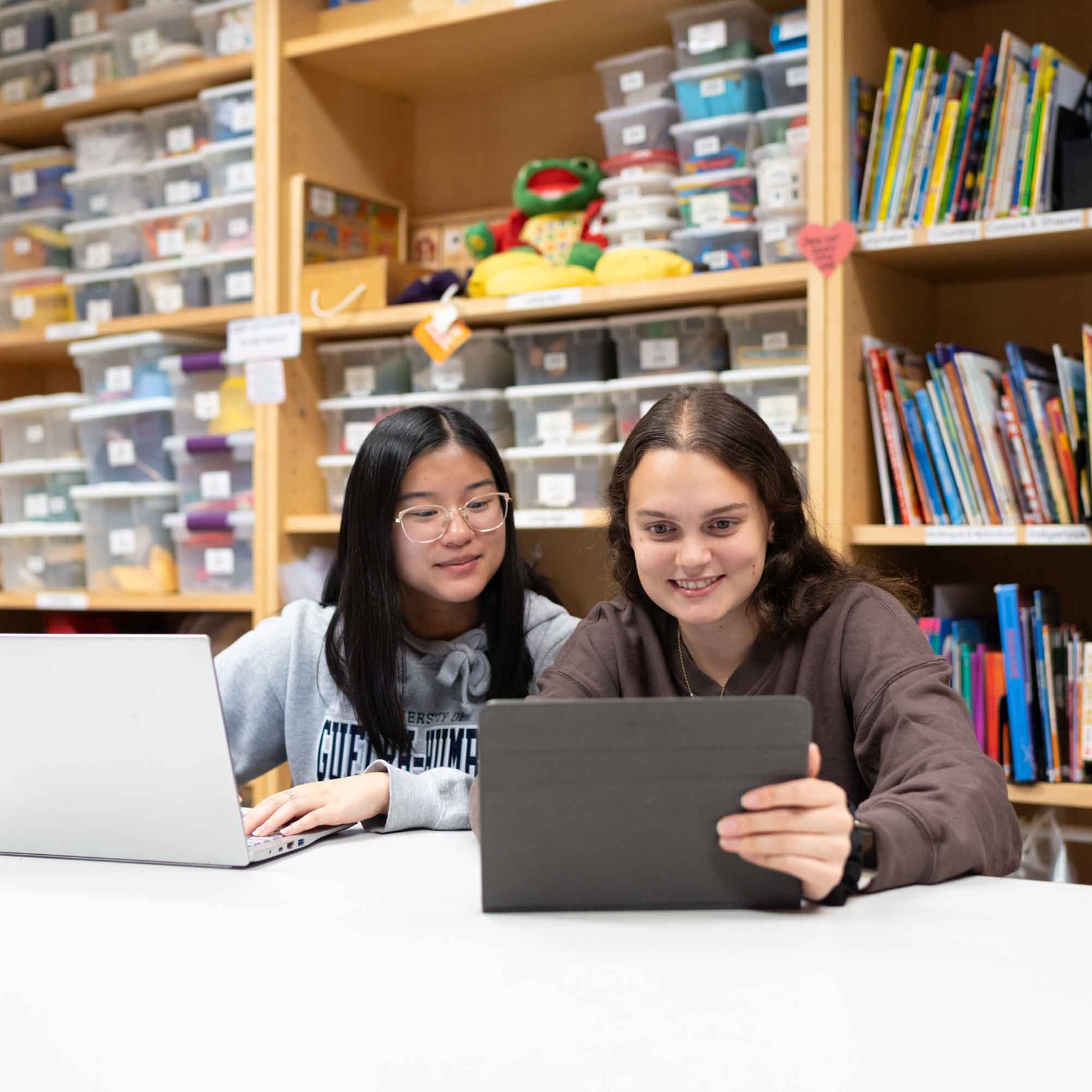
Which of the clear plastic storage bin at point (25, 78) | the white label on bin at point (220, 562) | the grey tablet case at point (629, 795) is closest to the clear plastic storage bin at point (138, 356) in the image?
the white label on bin at point (220, 562)

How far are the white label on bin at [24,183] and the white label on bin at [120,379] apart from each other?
51 centimetres

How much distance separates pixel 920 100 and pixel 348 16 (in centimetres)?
116

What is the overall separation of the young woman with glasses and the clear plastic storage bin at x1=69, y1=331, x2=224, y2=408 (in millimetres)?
1174

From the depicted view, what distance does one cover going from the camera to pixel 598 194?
2.33 meters

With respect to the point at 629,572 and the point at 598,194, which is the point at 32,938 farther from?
the point at 598,194

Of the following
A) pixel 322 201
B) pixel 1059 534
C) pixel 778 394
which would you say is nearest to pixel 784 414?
pixel 778 394

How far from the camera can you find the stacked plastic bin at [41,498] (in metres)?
2.72

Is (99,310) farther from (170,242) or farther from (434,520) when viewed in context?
(434,520)

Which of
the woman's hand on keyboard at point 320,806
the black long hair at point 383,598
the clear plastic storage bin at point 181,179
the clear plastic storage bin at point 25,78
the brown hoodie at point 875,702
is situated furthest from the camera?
the clear plastic storage bin at point 25,78

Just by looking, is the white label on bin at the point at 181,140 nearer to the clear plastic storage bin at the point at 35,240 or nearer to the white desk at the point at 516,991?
the clear plastic storage bin at the point at 35,240

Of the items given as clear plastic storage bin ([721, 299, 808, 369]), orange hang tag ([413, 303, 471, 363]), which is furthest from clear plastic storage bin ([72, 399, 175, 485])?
clear plastic storage bin ([721, 299, 808, 369])

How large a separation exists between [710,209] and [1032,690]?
3.06 feet

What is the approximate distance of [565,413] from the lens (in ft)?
7.27

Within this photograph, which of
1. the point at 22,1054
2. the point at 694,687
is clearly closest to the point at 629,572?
the point at 694,687
